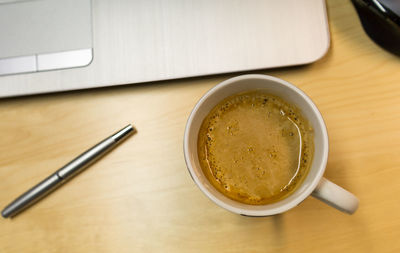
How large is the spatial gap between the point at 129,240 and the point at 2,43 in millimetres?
346

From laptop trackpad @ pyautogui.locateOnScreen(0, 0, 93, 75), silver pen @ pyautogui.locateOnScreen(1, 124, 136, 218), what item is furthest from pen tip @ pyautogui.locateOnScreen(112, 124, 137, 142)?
laptop trackpad @ pyautogui.locateOnScreen(0, 0, 93, 75)

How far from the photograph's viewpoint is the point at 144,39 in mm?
450

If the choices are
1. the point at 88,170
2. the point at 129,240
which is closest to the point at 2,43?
the point at 88,170

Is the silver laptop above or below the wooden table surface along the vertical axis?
above

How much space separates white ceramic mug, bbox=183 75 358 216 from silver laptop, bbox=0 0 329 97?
0.08 metres

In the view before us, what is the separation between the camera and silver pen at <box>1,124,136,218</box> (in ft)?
1.45

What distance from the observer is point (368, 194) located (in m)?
0.42

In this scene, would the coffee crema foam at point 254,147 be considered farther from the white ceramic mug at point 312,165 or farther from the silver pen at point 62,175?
the silver pen at point 62,175

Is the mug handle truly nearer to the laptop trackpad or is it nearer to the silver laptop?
the silver laptop

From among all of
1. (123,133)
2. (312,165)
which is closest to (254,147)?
(312,165)

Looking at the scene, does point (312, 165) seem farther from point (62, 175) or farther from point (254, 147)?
point (62, 175)

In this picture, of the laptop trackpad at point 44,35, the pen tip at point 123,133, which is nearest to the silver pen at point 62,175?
the pen tip at point 123,133

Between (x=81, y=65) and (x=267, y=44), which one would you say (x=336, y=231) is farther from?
(x=81, y=65)

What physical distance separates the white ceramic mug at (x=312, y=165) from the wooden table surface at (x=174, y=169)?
0.30ft
